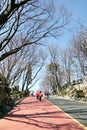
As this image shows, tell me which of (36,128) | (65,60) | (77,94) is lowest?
(36,128)

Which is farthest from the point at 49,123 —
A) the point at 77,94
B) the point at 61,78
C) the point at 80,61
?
the point at 61,78

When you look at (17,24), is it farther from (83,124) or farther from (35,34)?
(83,124)

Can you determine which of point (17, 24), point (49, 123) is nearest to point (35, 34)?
point (17, 24)

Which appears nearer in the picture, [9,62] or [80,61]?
[9,62]

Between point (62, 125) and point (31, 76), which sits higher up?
point (31, 76)

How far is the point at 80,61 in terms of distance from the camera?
64.1 m

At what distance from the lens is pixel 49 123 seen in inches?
659

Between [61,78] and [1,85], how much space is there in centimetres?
6968

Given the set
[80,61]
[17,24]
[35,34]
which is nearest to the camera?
[17,24]

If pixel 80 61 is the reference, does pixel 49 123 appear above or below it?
below

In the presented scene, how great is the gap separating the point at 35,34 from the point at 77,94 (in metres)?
18.3

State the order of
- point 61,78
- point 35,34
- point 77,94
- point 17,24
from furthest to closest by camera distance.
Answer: point 61,78 < point 77,94 < point 35,34 < point 17,24

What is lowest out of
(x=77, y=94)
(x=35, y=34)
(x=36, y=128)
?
(x=36, y=128)

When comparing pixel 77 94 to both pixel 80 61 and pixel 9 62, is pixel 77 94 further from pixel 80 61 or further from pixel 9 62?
pixel 80 61
